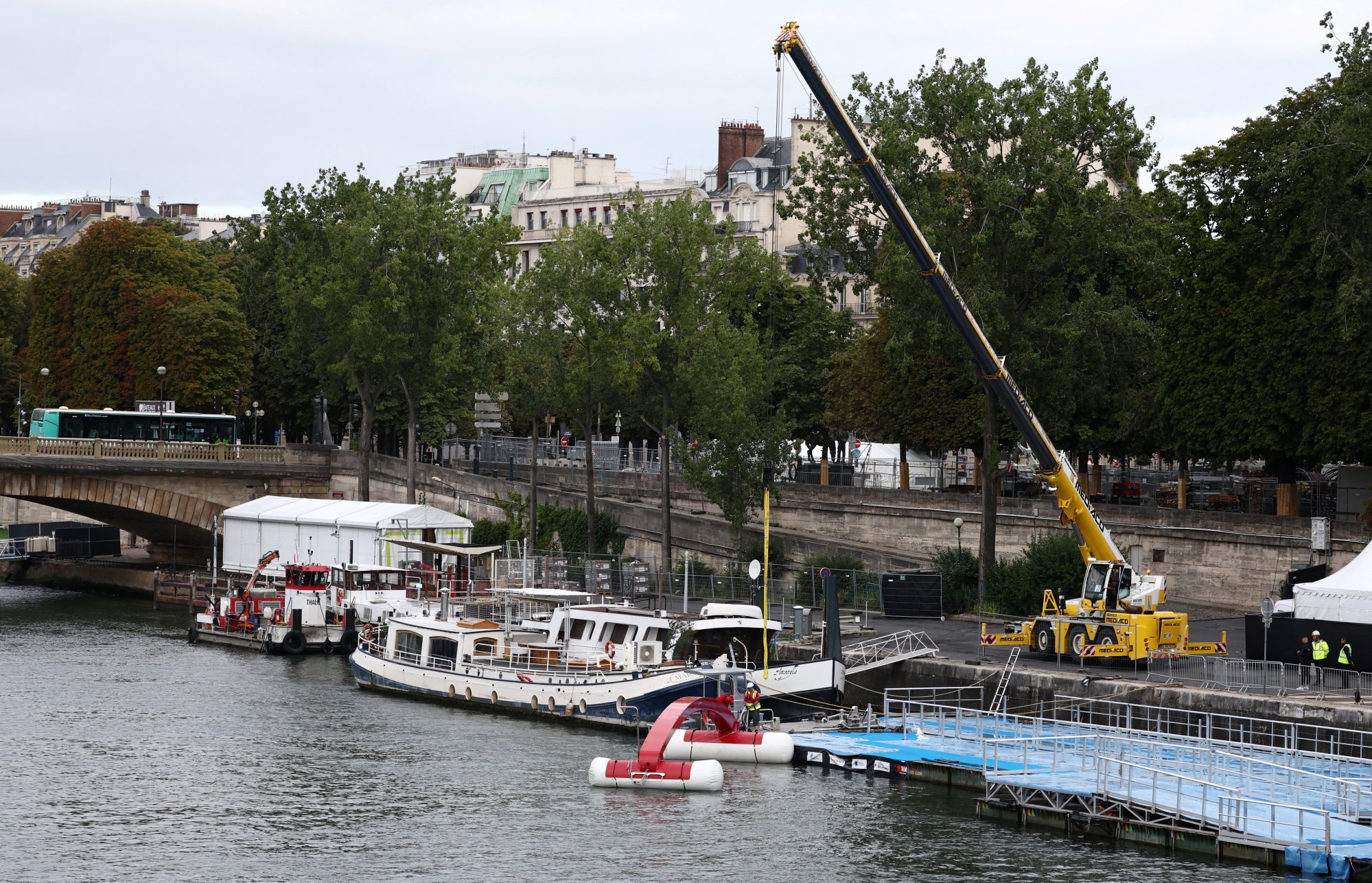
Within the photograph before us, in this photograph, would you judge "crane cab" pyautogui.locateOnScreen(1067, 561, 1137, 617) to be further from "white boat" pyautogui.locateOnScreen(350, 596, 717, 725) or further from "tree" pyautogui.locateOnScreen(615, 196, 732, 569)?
"tree" pyautogui.locateOnScreen(615, 196, 732, 569)

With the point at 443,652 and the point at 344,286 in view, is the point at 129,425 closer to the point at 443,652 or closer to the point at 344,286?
the point at 344,286

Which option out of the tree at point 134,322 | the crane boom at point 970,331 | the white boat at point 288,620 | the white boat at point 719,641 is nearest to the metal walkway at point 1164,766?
the white boat at point 719,641

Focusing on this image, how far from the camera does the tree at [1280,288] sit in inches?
2014

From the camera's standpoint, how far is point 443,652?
51.7 meters

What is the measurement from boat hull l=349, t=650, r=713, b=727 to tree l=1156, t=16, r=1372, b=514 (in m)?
21.0

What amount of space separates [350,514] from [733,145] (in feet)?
200

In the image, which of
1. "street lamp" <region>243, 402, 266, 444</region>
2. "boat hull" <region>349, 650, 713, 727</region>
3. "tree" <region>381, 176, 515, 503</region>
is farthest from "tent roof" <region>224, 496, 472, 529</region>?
"street lamp" <region>243, 402, 266, 444</region>

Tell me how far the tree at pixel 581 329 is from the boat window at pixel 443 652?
46.1 ft

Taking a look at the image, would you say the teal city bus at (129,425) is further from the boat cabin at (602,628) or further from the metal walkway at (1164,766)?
the metal walkway at (1164,766)

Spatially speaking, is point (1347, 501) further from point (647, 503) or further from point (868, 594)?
point (647, 503)

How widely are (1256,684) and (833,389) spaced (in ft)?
154

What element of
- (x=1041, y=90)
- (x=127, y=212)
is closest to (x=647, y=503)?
(x=1041, y=90)

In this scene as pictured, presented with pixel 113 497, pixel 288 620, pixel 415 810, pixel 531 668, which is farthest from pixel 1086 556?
pixel 113 497

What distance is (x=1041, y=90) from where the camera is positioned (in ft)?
179
